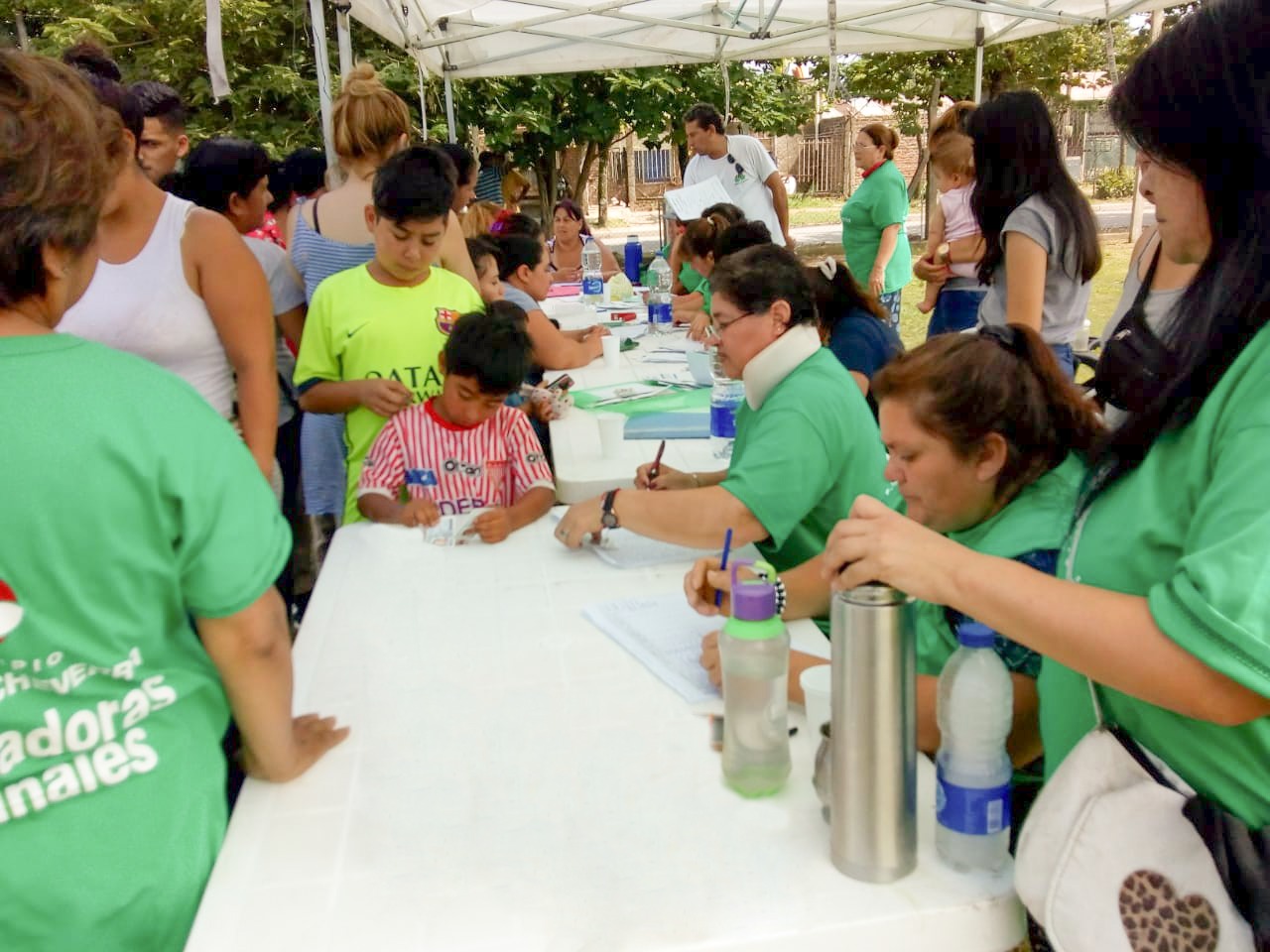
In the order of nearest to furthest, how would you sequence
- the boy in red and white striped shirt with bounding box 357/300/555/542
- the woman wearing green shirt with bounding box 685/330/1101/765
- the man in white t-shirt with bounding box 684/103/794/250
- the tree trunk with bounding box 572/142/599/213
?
1. the woman wearing green shirt with bounding box 685/330/1101/765
2. the boy in red and white striped shirt with bounding box 357/300/555/542
3. the man in white t-shirt with bounding box 684/103/794/250
4. the tree trunk with bounding box 572/142/599/213

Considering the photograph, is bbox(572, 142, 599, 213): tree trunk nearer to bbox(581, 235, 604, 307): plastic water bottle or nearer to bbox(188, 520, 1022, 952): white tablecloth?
bbox(581, 235, 604, 307): plastic water bottle

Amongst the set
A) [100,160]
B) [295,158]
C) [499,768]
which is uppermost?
[295,158]

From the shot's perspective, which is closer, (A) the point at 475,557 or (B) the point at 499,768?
(B) the point at 499,768

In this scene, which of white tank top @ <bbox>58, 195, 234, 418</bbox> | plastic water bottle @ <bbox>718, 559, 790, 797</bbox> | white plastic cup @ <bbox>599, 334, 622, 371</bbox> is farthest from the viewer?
white plastic cup @ <bbox>599, 334, 622, 371</bbox>

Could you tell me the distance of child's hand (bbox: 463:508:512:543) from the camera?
213cm

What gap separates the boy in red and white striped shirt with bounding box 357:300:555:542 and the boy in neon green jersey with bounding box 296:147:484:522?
0.43 feet

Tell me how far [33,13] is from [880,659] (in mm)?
17157

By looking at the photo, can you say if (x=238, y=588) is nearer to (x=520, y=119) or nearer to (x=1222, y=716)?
(x=1222, y=716)

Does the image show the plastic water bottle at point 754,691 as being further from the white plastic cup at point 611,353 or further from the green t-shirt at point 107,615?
the white plastic cup at point 611,353

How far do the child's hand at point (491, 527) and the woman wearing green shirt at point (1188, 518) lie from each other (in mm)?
1231

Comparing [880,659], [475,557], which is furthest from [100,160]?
[475,557]

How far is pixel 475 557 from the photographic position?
6.81 feet

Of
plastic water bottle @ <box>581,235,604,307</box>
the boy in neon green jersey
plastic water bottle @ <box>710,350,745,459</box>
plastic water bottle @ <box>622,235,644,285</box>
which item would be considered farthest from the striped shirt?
plastic water bottle @ <box>622,235,644,285</box>

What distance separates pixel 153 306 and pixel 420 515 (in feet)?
2.29
